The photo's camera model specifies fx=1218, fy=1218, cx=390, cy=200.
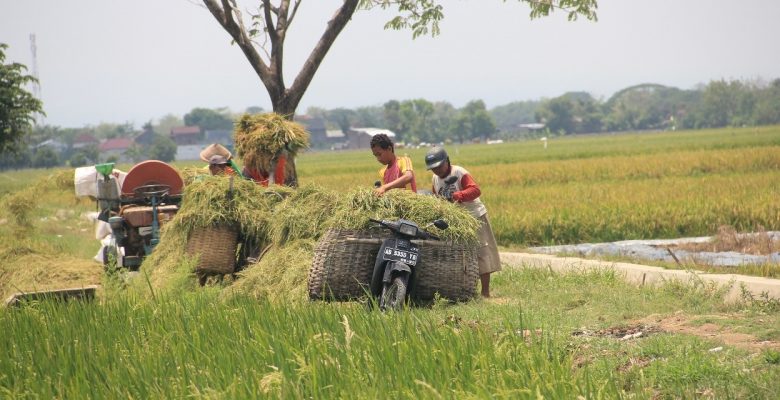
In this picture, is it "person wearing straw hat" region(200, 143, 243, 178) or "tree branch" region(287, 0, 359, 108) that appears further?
"tree branch" region(287, 0, 359, 108)

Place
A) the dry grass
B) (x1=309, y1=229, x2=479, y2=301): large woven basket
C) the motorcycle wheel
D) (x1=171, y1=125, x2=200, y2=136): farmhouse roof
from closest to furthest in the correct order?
the motorcycle wheel
(x1=309, y1=229, x2=479, y2=301): large woven basket
the dry grass
(x1=171, y1=125, x2=200, y2=136): farmhouse roof

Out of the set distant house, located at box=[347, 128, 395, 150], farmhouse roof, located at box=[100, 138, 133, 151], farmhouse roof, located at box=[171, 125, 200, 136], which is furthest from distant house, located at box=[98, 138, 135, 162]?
distant house, located at box=[347, 128, 395, 150]

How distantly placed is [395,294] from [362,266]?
1.40 feet

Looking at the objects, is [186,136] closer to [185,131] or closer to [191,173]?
[185,131]

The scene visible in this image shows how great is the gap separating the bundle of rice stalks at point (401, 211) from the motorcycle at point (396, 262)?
18 cm

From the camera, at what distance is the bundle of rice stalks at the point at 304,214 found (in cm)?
Answer: 1048

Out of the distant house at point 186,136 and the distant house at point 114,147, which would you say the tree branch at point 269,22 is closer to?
the distant house at point 186,136

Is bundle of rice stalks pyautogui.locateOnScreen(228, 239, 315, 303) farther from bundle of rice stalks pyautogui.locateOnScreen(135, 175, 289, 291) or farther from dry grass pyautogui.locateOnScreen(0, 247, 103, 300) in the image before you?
dry grass pyautogui.locateOnScreen(0, 247, 103, 300)

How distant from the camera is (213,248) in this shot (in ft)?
38.0

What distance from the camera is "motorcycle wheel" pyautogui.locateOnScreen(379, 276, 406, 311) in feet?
29.7

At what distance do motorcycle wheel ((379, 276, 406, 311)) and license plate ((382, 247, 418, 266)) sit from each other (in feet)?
0.43

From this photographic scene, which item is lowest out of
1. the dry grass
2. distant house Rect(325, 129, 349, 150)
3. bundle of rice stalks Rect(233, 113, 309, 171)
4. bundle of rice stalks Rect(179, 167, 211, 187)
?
distant house Rect(325, 129, 349, 150)

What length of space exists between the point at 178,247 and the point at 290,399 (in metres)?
6.90

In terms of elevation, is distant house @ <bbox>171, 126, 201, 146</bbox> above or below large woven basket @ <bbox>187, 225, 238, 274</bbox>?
below
